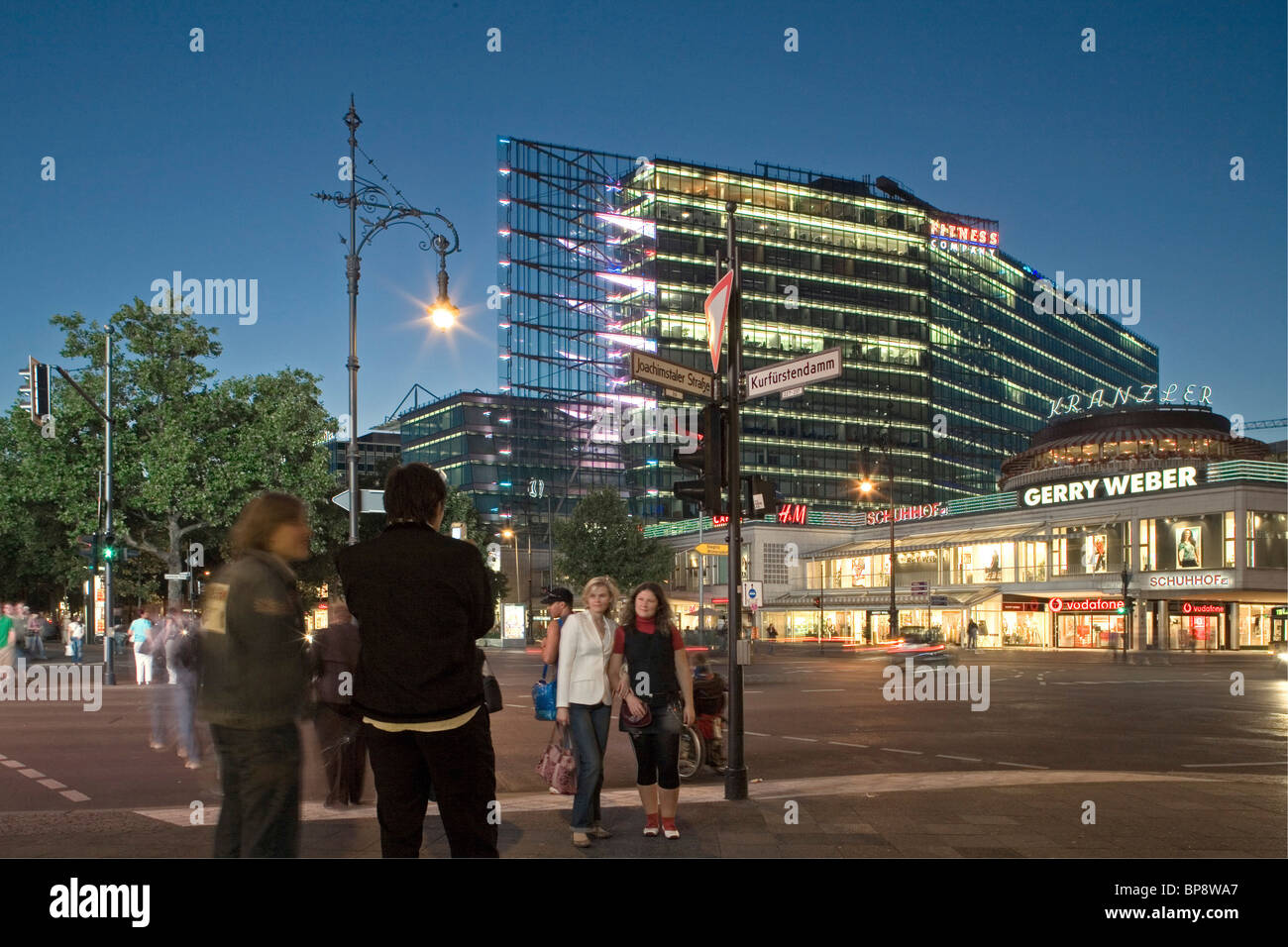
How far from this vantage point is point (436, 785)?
13.0ft

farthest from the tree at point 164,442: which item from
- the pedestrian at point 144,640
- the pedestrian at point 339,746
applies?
the pedestrian at point 339,746

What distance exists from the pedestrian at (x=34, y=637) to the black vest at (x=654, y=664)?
111ft

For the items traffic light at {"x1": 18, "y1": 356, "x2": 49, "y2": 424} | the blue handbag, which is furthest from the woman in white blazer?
traffic light at {"x1": 18, "y1": 356, "x2": 49, "y2": 424}

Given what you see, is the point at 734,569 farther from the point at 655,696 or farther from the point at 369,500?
the point at 369,500

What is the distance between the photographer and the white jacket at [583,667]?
7.18m

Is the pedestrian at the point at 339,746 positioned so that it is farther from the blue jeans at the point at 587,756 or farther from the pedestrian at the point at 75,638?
the pedestrian at the point at 75,638

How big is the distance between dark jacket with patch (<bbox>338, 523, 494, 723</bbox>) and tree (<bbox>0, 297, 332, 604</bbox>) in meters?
40.4

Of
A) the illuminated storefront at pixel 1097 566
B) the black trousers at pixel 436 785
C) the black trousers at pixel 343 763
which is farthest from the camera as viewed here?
the illuminated storefront at pixel 1097 566

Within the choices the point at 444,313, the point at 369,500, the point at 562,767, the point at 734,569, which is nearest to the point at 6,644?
the point at 369,500

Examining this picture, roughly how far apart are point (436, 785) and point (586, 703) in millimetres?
3237

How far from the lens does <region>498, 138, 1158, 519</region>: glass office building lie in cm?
A: 10031

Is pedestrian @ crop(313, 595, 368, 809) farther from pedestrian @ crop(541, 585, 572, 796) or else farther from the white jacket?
the white jacket
